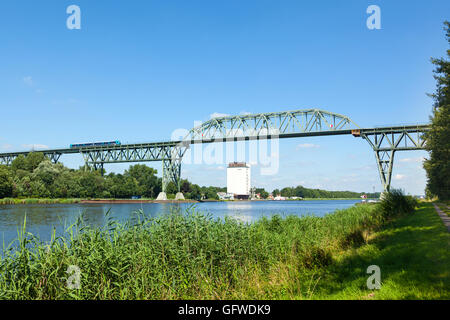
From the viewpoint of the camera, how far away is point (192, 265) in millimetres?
9844

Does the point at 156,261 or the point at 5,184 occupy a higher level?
the point at 5,184

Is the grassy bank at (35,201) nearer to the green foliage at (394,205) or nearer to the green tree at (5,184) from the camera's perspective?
the green tree at (5,184)

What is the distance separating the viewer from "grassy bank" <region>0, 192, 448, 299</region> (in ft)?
26.4

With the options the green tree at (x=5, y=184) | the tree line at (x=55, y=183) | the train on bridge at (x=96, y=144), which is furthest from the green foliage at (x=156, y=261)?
the train on bridge at (x=96, y=144)

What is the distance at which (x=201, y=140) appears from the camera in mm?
106625

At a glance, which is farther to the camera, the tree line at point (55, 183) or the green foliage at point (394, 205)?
the tree line at point (55, 183)

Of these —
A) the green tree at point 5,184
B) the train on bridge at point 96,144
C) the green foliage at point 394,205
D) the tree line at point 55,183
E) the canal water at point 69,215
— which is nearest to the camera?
the canal water at point 69,215

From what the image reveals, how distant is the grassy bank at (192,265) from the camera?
804cm

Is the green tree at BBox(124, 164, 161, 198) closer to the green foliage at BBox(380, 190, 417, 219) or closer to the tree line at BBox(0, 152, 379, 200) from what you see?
the tree line at BBox(0, 152, 379, 200)

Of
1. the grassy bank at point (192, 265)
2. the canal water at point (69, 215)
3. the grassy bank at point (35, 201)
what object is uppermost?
the grassy bank at point (192, 265)

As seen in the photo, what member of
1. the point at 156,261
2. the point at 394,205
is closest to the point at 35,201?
the point at 394,205

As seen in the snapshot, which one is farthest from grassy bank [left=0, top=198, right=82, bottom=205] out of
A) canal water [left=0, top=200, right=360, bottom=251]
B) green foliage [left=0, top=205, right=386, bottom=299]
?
green foliage [left=0, top=205, right=386, bottom=299]

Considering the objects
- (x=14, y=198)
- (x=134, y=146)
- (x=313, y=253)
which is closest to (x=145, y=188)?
(x=134, y=146)

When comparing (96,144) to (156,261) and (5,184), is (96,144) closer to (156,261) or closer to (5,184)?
(5,184)
